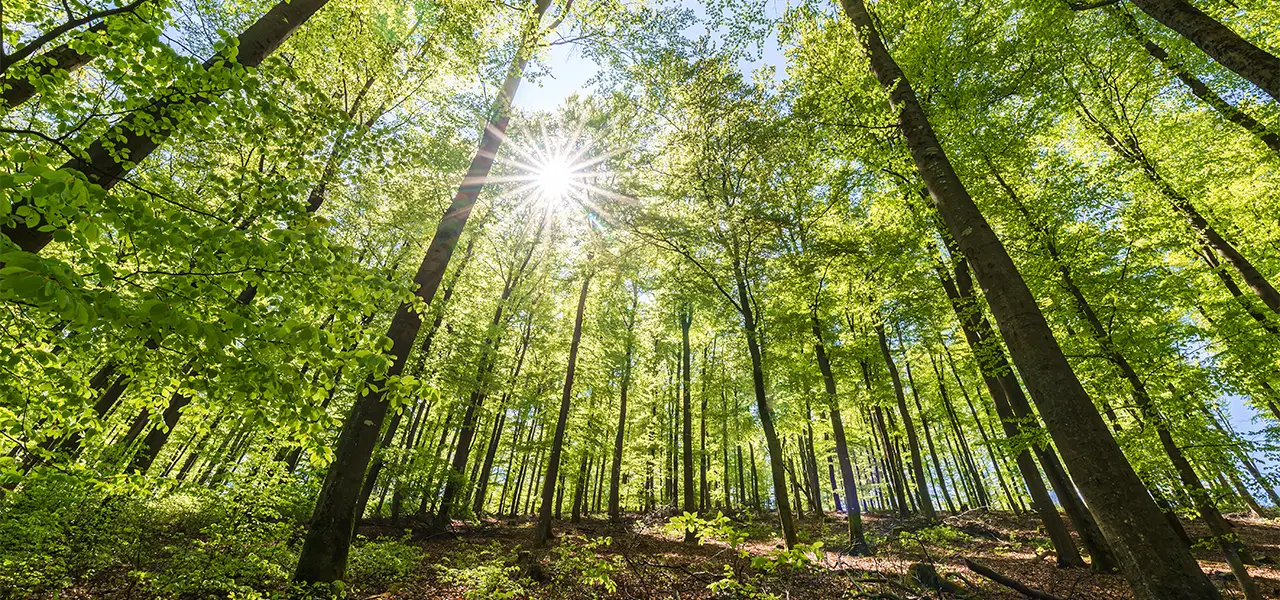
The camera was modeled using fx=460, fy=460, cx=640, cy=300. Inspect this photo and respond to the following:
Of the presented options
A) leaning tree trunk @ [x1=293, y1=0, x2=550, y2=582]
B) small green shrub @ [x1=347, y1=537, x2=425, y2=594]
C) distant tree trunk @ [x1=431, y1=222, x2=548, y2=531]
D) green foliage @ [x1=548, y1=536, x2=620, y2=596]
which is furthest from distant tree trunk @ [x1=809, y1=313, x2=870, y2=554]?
small green shrub @ [x1=347, y1=537, x2=425, y2=594]

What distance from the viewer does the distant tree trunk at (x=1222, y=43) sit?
4.32 metres

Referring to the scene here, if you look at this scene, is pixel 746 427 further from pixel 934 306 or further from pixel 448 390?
pixel 448 390

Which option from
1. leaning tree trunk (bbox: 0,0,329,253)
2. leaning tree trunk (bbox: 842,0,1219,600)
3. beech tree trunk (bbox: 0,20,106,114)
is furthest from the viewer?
leaning tree trunk (bbox: 0,0,329,253)

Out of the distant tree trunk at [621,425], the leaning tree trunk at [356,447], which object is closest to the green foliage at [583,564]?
the leaning tree trunk at [356,447]

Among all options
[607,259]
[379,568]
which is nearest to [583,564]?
[379,568]

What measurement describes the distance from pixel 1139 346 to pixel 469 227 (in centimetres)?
1521

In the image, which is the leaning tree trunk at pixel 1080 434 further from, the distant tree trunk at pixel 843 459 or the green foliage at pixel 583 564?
the distant tree trunk at pixel 843 459

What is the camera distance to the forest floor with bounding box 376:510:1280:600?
7316 mm

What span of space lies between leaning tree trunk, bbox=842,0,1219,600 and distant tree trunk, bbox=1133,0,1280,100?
0.21 m

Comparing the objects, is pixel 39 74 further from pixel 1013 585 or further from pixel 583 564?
pixel 1013 585

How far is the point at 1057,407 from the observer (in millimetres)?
3801

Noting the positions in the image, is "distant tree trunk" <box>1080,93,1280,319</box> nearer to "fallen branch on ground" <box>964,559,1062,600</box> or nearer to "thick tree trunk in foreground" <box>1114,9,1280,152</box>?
"thick tree trunk in foreground" <box>1114,9,1280,152</box>

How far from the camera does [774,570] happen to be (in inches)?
254

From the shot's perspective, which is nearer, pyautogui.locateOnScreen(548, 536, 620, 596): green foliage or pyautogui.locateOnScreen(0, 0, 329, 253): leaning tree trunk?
pyautogui.locateOnScreen(0, 0, 329, 253): leaning tree trunk
